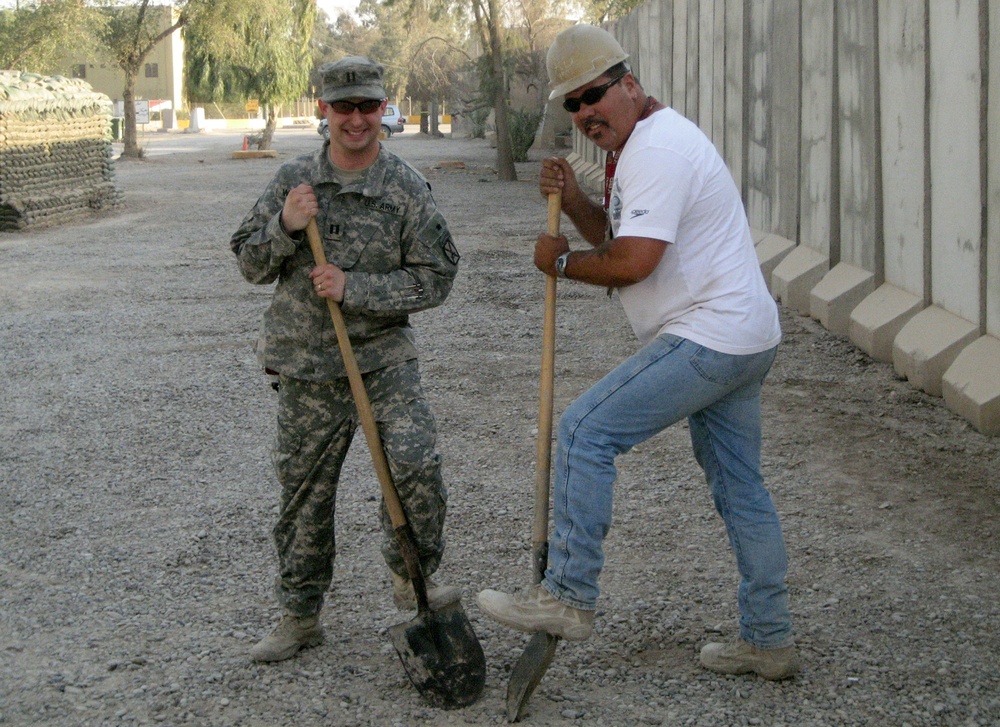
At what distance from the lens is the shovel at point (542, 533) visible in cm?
325

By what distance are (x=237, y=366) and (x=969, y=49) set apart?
176 inches

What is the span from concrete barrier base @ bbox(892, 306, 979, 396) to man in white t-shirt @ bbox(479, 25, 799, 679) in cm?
340

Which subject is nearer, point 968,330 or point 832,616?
point 832,616

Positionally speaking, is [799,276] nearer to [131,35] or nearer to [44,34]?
[44,34]

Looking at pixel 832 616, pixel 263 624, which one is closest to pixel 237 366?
pixel 263 624

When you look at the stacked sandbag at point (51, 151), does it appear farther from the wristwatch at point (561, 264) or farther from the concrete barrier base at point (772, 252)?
the wristwatch at point (561, 264)

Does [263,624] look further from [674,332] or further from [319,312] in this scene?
[674,332]

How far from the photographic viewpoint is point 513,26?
33.9m

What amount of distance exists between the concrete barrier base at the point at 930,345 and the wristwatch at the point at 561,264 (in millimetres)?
3583

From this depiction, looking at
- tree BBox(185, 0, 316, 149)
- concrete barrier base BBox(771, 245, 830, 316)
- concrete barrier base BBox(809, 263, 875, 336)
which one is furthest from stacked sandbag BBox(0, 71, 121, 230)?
tree BBox(185, 0, 316, 149)

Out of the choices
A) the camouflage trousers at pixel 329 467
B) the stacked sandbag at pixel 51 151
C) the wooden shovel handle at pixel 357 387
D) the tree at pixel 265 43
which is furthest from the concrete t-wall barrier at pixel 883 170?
the tree at pixel 265 43

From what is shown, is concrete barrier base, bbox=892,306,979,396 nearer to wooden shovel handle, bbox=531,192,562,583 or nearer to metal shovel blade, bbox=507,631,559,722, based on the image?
wooden shovel handle, bbox=531,192,562,583

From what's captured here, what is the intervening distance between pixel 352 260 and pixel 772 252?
6.69m

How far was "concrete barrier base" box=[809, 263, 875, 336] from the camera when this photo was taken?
7.95m
